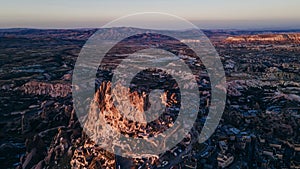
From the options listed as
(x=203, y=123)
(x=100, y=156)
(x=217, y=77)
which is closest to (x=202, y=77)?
(x=217, y=77)

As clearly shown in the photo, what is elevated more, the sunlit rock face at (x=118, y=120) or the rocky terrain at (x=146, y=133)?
the sunlit rock face at (x=118, y=120)

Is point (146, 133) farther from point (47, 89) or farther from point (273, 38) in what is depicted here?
point (273, 38)

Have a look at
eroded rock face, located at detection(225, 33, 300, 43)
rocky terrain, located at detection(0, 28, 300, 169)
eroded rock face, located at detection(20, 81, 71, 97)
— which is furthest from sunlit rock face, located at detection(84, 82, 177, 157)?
eroded rock face, located at detection(225, 33, 300, 43)

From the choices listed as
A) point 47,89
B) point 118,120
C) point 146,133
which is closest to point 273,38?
point 47,89

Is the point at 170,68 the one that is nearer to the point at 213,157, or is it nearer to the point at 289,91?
the point at 289,91

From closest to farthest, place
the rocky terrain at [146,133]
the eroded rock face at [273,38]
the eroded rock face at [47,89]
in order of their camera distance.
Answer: the rocky terrain at [146,133]
the eroded rock face at [47,89]
the eroded rock face at [273,38]

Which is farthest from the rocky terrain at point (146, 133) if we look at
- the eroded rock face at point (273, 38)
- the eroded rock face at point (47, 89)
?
the eroded rock face at point (273, 38)

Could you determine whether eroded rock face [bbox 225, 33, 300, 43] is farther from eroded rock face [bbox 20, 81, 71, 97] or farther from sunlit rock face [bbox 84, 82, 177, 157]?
sunlit rock face [bbox 84, 82, 177, 157]

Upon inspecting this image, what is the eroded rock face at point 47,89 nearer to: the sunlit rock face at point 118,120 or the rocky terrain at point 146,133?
the rocky terrain at point 146,133

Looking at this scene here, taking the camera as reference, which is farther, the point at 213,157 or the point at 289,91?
the point at 289,91
